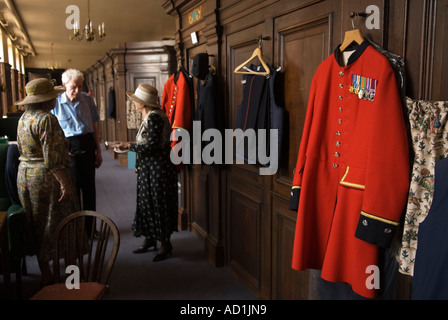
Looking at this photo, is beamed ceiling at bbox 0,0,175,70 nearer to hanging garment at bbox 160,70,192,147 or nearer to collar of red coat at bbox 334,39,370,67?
hanging garment at bbox 160,70,192,147

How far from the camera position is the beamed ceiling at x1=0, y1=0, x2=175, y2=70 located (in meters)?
7.09

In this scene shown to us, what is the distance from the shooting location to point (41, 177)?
2672 mm

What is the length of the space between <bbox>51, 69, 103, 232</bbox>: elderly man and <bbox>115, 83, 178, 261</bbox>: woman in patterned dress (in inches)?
18.3

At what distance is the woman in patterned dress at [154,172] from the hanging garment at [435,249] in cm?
232

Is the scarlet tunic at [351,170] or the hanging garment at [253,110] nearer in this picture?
the scarlet tunic at [351,170]

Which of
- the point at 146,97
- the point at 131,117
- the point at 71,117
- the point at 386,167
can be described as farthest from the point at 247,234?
the point at 131,117

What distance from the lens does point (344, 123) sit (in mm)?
1719

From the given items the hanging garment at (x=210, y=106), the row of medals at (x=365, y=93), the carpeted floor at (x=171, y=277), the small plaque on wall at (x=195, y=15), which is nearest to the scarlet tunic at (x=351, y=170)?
the row of medals at (x=365, y=93)

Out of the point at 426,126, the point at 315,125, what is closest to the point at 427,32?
the point at 426,126

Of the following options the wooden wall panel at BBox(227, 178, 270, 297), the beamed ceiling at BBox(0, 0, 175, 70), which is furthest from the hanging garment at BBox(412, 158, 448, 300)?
the beamed ceiling at BBox(0, 0, 175, 70)

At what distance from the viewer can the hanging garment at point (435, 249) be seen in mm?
1162

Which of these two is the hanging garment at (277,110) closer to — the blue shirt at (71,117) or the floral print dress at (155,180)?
the floral print dress at (155,180)

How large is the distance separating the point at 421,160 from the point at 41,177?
236 centimetres
